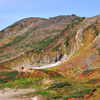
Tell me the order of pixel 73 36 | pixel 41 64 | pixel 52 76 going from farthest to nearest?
pixel 73 36 < pixel 41 64 < pixel 52 76

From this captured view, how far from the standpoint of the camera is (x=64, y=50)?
85.1 meters

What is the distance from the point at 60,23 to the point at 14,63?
7258 cm

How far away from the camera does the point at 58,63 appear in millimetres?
78250

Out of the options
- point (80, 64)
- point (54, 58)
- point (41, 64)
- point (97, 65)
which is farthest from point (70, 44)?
point (97, 65)

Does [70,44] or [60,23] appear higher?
[60,23]

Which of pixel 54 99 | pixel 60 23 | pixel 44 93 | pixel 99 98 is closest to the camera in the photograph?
pixel 99 98

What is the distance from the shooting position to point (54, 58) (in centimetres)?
8300

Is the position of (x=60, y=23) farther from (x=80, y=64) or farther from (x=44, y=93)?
(x=44, y=93)

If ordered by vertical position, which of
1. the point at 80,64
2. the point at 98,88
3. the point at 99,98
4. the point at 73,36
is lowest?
the point at 99,98

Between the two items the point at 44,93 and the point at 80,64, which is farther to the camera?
the point at 80,64

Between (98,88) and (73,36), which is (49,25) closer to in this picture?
(73,36)

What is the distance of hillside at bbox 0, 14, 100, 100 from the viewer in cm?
2959

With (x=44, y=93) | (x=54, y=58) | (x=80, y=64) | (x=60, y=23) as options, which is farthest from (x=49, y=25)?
(x=44, y=93)

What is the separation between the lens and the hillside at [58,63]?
29594mm
